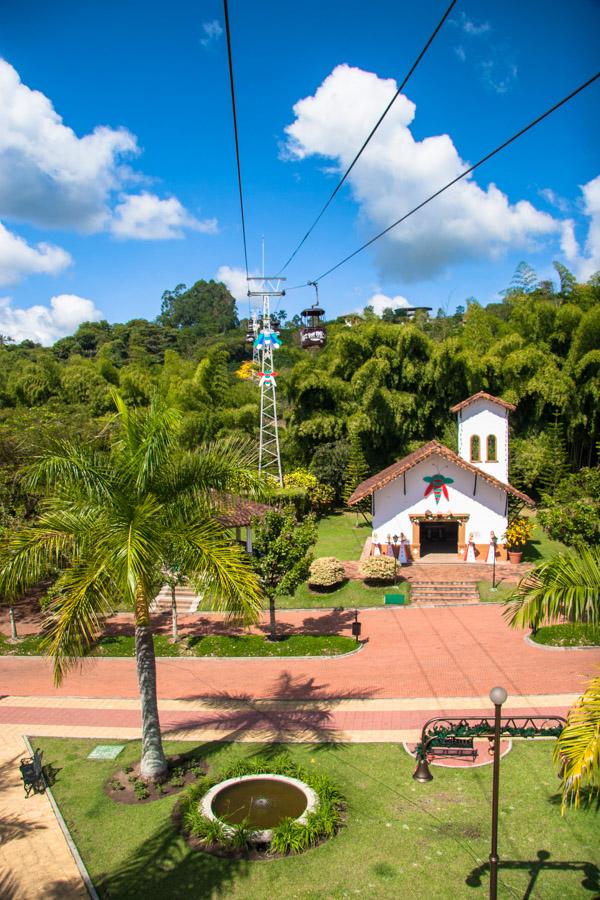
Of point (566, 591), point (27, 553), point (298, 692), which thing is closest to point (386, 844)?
point (566, 591)

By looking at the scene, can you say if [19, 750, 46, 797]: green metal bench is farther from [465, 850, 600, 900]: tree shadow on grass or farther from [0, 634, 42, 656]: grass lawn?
[0, 634, 42, 656]: grass lawn

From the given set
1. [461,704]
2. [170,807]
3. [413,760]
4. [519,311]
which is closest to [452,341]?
[519,311]

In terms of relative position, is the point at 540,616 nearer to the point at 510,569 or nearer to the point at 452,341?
the point at 510,569

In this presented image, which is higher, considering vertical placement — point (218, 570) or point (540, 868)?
point (218, 570)

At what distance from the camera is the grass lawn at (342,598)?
2103 centimetres

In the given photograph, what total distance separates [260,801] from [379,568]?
38.6 ft

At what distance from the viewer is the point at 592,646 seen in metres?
16.6

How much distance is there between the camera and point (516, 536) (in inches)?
930


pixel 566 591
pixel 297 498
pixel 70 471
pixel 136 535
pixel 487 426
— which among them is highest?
pixel 487 426

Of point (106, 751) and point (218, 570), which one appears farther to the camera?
point (106, 751)

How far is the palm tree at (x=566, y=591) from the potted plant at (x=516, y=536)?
15.7m

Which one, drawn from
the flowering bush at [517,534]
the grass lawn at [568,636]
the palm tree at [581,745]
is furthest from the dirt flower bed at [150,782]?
the flowering bush at [517,534]

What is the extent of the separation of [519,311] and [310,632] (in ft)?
81.8

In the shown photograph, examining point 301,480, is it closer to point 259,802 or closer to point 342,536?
point 342,536
